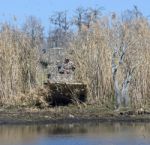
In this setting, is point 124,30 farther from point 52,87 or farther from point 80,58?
point 52,87

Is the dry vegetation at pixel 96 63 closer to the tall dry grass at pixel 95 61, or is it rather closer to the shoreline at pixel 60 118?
the tall dry grass at pixel 95 61

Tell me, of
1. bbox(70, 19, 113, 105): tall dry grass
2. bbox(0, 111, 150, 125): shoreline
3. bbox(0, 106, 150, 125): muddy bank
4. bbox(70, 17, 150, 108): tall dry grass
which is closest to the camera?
bbox(0, 111, 150, 125): shoreline

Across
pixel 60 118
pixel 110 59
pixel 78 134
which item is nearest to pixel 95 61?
pixel 110 59

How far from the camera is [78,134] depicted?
16.9 meters

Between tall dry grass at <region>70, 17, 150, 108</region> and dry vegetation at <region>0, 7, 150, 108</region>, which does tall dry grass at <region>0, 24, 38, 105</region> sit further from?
tall dry grass at <region>70, 17, 150, 108</region>

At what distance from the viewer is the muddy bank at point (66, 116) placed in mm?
20750

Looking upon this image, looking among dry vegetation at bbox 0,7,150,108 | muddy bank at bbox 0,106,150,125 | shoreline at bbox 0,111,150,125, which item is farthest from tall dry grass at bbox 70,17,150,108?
shoreline at bbox 0,111,150,125

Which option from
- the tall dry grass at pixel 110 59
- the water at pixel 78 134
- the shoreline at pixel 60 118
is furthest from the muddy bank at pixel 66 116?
the tall dry grass at pixel 110 59

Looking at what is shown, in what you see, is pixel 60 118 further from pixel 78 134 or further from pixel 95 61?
pixel 78 134

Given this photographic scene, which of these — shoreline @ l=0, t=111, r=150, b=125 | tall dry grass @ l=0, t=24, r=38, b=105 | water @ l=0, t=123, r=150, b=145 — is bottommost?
water @ l=0, t=123, r=150, b=145

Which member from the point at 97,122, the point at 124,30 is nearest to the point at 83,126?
the point at 97,122

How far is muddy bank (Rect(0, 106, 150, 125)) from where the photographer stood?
2075 cm

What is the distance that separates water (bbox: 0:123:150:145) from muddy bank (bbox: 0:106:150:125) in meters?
1.01

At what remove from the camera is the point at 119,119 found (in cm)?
2097
